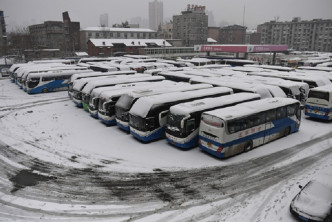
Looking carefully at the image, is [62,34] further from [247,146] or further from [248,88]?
[247,146]

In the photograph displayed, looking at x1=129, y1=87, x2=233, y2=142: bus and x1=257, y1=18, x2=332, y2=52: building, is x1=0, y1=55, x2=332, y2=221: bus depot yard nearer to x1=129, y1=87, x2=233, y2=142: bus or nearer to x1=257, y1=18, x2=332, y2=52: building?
x1=129, y1=87, x2=233, y2=142: bus

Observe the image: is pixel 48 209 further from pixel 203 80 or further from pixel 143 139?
pixel 203 80

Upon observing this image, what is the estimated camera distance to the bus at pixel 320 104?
20625mm

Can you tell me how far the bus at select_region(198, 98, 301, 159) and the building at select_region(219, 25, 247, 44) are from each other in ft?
452

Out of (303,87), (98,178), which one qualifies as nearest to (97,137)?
(98,178)

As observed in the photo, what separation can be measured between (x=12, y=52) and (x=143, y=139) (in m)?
86.5

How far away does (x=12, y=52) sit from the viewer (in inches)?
3322

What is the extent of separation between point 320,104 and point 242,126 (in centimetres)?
1060

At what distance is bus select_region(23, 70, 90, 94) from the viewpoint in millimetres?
32688

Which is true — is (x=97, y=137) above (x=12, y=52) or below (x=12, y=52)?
below

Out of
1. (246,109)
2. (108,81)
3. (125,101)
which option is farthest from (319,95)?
(108,81)

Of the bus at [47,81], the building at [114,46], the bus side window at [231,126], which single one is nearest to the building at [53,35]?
the building at [114,46]

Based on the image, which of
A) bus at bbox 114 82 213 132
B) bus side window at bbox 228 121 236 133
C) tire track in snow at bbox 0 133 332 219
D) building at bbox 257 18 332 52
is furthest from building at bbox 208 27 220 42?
tire track in snow at bbox 0 133 332 219

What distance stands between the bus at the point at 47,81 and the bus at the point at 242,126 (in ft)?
85.5
